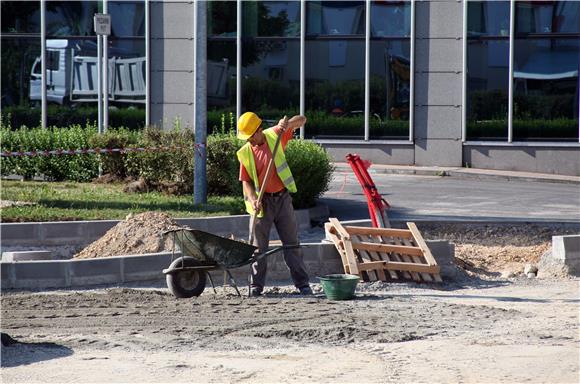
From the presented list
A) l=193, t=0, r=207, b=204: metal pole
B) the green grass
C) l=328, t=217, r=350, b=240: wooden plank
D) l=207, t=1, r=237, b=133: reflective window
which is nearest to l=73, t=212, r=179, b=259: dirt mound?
the green grass

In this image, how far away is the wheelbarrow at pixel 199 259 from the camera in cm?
1118

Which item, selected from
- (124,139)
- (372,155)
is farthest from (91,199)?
(372,155)

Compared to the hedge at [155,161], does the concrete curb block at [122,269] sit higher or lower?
lower

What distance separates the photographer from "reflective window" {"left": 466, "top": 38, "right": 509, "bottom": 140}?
25062mm

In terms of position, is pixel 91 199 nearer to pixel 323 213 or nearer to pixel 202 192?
pixel 202 192

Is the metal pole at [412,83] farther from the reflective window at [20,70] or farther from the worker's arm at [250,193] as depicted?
the worker's arm at [250,193]

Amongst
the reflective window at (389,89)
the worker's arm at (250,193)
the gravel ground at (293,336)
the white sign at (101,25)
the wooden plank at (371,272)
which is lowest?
the gravel ground at (293,336)

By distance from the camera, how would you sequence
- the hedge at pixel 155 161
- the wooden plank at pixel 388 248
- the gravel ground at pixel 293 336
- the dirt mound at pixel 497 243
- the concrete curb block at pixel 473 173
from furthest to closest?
the concrete curb block at pixel 473 173, the hedge at pixel 155 161, the dirt mound at pixel 497 243, the wooden plank at pixel 388 248, the gravel ground at pixel 293 336

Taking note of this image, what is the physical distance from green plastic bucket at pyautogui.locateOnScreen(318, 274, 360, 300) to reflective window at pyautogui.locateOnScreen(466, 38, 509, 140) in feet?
48.5

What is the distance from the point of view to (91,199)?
16.9 meters

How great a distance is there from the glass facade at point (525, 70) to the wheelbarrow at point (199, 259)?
14.8 metres

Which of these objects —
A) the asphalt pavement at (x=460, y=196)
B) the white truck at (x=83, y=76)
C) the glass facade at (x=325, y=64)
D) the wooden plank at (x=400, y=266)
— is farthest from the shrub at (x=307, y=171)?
the white truck at (x=83, y=76)

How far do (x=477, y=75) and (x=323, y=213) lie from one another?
9493 mm

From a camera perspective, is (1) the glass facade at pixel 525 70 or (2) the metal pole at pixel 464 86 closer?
(1) the glass facade at pixel 525 70
